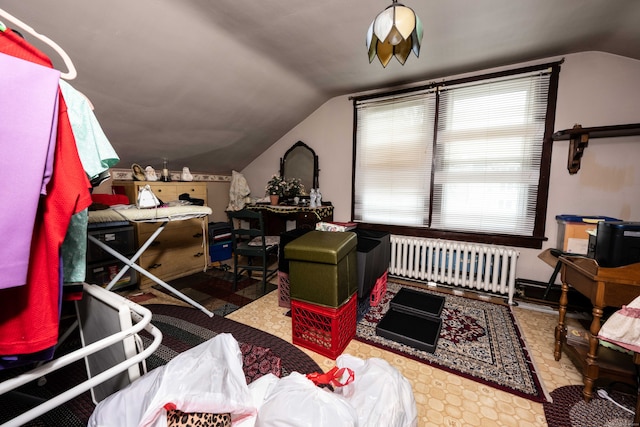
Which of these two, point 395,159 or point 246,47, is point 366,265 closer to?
point 395,159

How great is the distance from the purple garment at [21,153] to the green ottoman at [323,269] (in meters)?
1.32

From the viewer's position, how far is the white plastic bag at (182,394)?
0.72 metres

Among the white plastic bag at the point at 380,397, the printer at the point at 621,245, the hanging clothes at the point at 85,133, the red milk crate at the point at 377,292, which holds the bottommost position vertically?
the red milk crate at the point at 377,292

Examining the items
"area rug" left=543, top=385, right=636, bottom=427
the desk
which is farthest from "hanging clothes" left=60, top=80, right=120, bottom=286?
the desk

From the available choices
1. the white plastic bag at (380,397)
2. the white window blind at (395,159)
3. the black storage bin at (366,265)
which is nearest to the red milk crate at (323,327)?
the black storage bin at (366,265)

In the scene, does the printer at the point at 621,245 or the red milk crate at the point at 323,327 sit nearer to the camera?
the printer at the point at 621,245

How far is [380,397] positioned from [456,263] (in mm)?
2218

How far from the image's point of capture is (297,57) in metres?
2.51

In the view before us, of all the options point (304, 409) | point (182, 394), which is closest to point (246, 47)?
point (182, 394)

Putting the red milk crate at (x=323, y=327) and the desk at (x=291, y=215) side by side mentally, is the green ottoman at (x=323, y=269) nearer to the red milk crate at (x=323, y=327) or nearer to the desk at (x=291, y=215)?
the red milk crate at (x=323, y=327)

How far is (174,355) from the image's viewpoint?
174 cm

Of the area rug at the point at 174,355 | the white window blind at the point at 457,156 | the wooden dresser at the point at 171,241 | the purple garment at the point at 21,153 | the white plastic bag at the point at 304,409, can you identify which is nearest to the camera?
the purple garment at the point at 21,153

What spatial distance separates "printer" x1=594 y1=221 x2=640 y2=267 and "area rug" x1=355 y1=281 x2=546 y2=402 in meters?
0.84

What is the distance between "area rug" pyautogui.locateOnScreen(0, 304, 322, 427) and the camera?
1.31 meters
